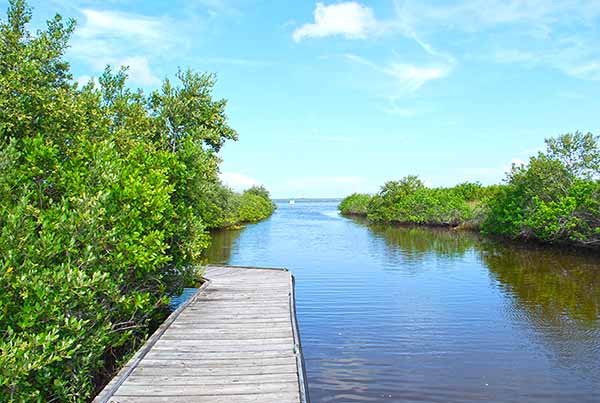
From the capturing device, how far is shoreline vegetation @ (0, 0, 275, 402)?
525cm

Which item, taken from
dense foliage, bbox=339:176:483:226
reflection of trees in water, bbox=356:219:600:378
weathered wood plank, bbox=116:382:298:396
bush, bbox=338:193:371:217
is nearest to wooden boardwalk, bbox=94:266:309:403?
weathered wood plank, bbox=116:382:298:396

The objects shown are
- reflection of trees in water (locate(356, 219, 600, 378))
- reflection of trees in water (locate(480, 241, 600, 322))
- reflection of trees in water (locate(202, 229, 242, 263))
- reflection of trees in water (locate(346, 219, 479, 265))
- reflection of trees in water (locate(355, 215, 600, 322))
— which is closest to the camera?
reflection of trees in water (locate(356, 219, 600, 378))

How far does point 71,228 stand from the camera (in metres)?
6.03

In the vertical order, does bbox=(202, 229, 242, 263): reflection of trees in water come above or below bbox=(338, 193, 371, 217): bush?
below

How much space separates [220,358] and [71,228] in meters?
2.73

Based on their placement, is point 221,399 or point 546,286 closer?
point 221,399

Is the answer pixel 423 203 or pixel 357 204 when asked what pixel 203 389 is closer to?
pixel 423 203

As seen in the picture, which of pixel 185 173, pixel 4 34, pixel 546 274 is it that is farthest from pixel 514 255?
pixel 4 34

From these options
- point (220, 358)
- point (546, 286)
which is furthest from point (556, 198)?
point (220, 358)

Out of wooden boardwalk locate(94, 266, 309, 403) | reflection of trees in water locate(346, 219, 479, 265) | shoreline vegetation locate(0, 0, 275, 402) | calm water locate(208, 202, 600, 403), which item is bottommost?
calm water locate(208, 202, 600, 403)

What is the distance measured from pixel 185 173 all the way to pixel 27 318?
505 cm

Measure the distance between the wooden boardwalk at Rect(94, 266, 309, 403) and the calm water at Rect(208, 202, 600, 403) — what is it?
1.02 meters

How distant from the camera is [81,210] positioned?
20.2ft

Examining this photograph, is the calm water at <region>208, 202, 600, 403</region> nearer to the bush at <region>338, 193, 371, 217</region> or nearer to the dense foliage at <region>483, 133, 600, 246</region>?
the dense foliage at <region>483, 133, 600, 246</region>
